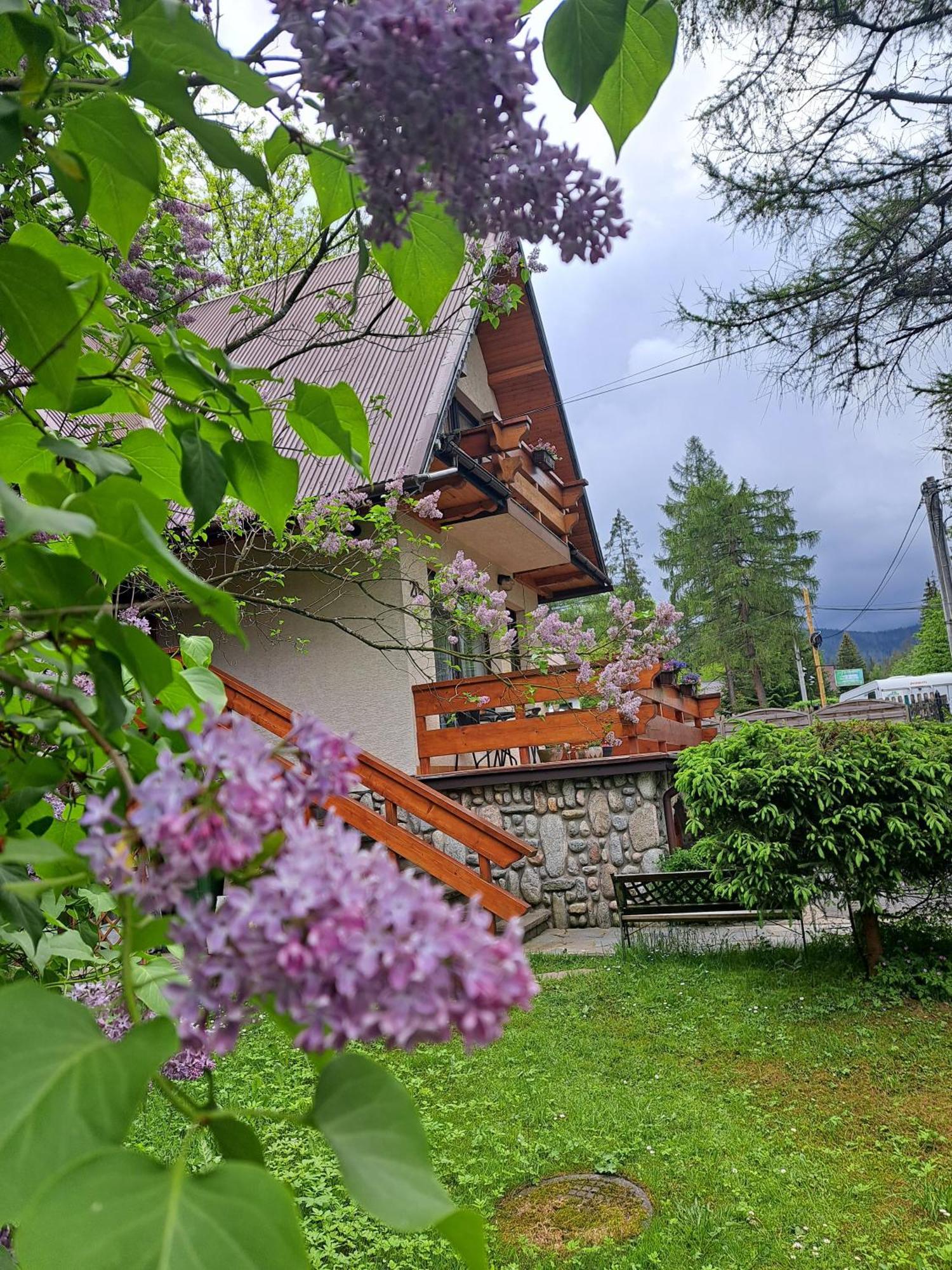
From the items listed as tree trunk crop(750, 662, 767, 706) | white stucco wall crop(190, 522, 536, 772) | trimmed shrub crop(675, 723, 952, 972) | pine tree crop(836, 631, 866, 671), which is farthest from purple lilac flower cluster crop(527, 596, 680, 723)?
pine tree crop(836, 631, 866, 671)

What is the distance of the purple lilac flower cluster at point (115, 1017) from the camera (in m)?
1.44

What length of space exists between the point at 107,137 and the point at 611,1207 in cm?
362

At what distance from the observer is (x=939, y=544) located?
17500 mm

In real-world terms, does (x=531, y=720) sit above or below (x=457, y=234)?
above

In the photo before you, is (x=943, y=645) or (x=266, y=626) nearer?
(x=266, y=626)

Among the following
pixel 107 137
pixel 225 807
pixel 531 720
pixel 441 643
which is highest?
pixel 441 643

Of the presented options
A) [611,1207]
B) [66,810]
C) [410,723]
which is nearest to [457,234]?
[66,810]

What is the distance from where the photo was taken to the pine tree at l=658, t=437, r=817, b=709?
37.7 m

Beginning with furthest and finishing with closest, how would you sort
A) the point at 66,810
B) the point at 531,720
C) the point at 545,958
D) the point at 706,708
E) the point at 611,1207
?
1. the point at 706,708
2. the point at 531,720
3. the point at 545,958
4. the point at 611,1207
5. the point at 66,810

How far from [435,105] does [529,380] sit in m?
12.5

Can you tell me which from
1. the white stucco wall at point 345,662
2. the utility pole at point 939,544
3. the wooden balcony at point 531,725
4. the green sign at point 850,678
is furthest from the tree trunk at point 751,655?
the white stucco wall at point 345,662

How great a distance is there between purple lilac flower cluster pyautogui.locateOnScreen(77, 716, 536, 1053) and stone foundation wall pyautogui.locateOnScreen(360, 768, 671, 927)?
25.7ft

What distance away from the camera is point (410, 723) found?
9195 mm

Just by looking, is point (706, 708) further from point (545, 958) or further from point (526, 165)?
point (526, 165)
